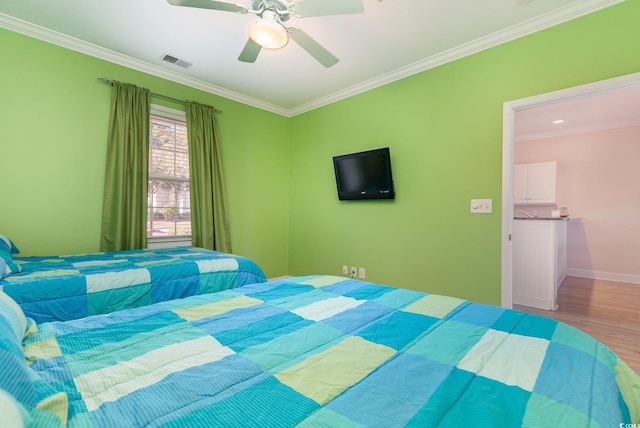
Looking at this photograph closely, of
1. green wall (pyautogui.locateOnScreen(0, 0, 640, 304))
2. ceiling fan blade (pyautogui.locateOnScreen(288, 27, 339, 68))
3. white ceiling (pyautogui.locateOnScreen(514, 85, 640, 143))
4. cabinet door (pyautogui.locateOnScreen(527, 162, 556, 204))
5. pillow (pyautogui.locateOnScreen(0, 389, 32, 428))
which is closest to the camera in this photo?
pillow (pyautogui.locateOnScreen(0, 389, 32, 428))

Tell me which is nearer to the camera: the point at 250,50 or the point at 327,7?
the point at 327,7

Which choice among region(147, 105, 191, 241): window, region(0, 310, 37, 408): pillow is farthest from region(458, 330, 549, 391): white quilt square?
region(147, 105, 191, 241): window

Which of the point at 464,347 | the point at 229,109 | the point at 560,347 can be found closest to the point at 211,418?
the point at 464,347

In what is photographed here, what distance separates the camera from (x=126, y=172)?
2922 millimetres

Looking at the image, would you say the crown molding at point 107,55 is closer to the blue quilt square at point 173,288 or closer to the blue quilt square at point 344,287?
the blue quilt square at point 173,288

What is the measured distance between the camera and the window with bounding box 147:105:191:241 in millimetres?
3205

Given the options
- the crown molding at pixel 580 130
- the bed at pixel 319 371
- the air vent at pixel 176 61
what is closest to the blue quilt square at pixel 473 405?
the bed at pixel 319 371

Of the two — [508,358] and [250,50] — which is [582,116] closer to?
[250,50]

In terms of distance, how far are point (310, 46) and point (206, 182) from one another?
6.90 ft

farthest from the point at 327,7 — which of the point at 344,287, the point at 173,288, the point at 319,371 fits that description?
the point at 173,288

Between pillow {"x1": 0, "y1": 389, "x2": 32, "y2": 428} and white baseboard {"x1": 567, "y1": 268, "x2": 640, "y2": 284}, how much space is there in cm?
716

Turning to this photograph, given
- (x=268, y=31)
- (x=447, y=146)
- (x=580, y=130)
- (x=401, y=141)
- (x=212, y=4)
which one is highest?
(x=580, y=130)

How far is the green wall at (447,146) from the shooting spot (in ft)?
7.21

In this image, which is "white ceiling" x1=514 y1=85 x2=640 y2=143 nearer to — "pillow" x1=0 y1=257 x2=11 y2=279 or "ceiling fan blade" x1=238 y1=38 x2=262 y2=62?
"ceiling fan blade" x1=238 y1=38 x2=262 y2=62
